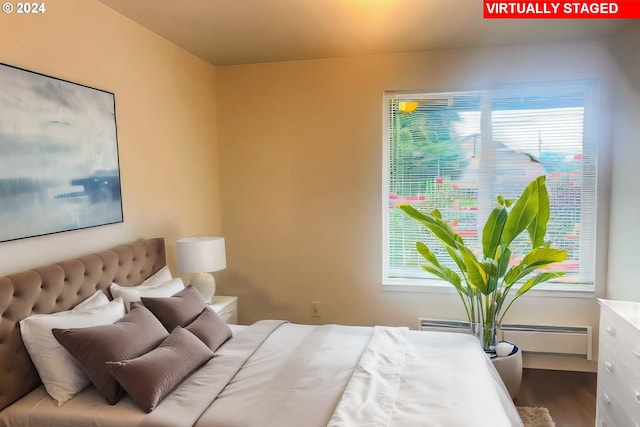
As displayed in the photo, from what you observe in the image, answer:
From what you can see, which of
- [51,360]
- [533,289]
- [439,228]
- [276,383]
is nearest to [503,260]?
[439,228]

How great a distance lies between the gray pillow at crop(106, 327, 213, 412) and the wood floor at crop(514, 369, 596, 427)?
228cm

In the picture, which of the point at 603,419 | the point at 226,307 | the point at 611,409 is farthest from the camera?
the point at 226,307

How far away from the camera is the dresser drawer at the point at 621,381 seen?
81.2 inches

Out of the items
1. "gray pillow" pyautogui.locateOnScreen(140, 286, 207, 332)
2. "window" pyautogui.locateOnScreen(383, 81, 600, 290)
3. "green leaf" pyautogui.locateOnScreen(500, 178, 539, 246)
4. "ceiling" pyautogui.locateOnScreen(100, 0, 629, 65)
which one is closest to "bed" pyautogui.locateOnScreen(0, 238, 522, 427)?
"gray pillow" pyautogui.locateOnScreen(140, 286, 207, 332)

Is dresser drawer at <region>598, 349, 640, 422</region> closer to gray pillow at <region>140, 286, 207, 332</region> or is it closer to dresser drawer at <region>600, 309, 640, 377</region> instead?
dresser drawer at <region>600, 309, 640, 377</region>

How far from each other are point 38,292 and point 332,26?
2.38 meters

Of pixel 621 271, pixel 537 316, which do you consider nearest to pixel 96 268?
pixel 537 316

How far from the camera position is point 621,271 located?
3.05m

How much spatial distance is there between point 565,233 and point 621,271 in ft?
1.61

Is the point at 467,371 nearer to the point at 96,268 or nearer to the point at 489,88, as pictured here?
the point at 96,268

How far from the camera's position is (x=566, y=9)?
265 centimetres

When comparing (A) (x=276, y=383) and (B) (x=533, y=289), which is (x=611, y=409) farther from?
(A) (x=276, y=383)

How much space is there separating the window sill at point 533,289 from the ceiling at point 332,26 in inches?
77.0

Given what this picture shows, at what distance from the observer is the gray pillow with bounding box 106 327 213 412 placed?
5.69 ft
